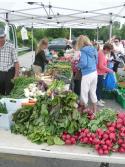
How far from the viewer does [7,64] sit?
639 cm

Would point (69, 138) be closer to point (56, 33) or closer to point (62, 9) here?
point (62, 9)

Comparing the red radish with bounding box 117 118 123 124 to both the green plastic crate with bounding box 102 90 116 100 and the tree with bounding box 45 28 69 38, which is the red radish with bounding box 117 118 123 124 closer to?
the green plastic crate with bounding box 102 90 116 100

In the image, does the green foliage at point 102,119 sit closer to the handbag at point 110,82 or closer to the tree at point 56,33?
the handbag at point 110,82

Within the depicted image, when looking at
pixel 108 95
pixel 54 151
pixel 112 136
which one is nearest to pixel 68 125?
pixel 54 151

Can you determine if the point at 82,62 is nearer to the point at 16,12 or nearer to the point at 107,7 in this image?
the point at 107,7

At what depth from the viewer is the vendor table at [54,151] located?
3248 mm

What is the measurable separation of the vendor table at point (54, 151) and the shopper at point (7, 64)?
2.65 m

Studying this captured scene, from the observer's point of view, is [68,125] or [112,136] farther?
[68,125]

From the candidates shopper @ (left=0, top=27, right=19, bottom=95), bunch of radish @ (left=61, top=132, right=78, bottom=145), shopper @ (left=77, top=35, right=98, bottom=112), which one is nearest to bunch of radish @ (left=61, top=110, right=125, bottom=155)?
bunch of radish @ (left=61, top=132, right=78, bottom=145)

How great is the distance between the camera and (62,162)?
5105 millimetres

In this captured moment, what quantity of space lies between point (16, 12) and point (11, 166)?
8.00 m

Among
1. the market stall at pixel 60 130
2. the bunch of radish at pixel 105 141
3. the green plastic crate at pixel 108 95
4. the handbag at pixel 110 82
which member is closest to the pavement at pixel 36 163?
the market stall at pixel 60 130

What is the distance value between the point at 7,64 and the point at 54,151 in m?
3.35

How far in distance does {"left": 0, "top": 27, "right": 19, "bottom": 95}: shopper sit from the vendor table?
2.65 m
